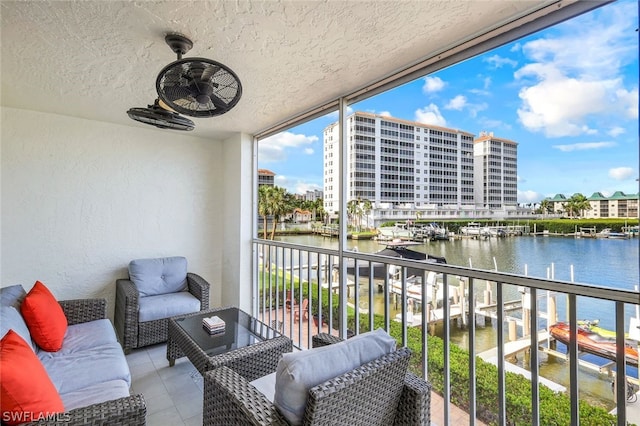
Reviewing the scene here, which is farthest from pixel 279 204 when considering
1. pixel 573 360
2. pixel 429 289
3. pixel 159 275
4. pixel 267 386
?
pixel 573 360

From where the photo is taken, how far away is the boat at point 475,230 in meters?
1.80

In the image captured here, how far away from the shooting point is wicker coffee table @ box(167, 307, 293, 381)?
6.37ft

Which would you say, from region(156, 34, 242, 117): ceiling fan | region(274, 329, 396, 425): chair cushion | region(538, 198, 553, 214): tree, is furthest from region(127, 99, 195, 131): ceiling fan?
region(538, 198, 553, 214): tree

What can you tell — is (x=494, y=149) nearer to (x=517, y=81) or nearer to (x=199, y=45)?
(x=517, y=81)

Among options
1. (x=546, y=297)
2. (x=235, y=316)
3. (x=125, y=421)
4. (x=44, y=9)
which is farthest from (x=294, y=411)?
(x=44, y=9)

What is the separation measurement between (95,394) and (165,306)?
1471 millimetres

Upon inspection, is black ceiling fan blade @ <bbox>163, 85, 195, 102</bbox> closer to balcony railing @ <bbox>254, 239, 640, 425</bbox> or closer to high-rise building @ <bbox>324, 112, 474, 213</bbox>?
high-rise building @ <bbox>324, 112, 474, 213</bbox>

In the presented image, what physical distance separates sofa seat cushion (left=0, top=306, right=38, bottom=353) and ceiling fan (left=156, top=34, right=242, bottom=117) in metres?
1.61

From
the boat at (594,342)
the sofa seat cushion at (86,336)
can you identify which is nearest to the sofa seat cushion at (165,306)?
the sofa seat cushion at (86,336)

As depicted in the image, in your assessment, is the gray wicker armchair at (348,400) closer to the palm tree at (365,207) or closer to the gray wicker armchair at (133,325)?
the palm tree at (365,207)

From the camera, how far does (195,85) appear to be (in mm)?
1631

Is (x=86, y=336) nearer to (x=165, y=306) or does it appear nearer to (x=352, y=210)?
(x=165, y=306)

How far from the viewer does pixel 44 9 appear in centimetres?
153

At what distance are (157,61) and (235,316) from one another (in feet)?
7.14
